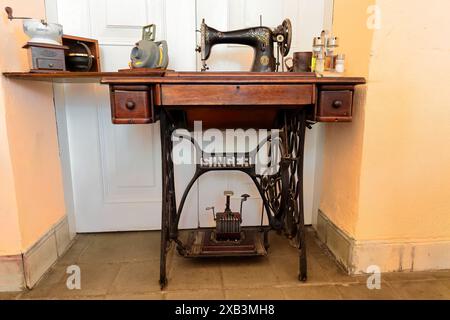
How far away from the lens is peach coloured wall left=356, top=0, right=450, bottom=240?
1.29 metres

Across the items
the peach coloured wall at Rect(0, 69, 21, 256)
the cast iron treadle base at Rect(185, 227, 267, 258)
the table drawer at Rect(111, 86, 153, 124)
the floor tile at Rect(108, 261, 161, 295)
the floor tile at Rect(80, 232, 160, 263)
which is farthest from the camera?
the floor tile at Rect(80, 232, 160, 263)

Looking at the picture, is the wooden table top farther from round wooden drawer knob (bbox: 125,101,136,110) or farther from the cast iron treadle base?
the cast iron treadle base

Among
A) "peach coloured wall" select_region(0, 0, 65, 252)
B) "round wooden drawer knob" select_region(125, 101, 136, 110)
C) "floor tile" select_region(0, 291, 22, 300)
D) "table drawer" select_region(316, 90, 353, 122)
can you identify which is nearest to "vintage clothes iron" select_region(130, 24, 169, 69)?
"round wooden drawer knob" select_region(125, 101, 136, 110)

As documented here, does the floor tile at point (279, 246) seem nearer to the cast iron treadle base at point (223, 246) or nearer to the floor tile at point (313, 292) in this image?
the cast iron treadle base at point (223, 246)

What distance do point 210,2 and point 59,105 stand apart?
1.00 meters

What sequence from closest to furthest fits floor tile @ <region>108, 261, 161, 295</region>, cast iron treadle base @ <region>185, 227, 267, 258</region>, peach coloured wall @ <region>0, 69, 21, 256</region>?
1. peach coloured wall @ <region>0, 69, 21, 256</region>
2. floor tile @ <region>108, 261, 161, 295</region>
3. cast iron treadle base @ <region>185, 227, 267, 258</region>

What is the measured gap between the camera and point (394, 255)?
147 centimetres

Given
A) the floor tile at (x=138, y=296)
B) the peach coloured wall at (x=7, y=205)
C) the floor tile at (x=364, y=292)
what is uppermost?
the peach coloured wall at (x=7, y=205)

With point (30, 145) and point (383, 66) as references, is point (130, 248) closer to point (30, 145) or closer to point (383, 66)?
point (30, 145)

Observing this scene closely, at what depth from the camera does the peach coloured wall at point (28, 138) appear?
1.28m

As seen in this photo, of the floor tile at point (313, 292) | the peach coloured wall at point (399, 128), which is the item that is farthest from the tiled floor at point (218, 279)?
the peach coloured wall at point (399, 128)

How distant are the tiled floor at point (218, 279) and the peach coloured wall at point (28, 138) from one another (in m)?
0.25

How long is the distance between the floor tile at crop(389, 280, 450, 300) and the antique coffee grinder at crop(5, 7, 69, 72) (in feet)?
5.80

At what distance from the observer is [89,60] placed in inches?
59.4
